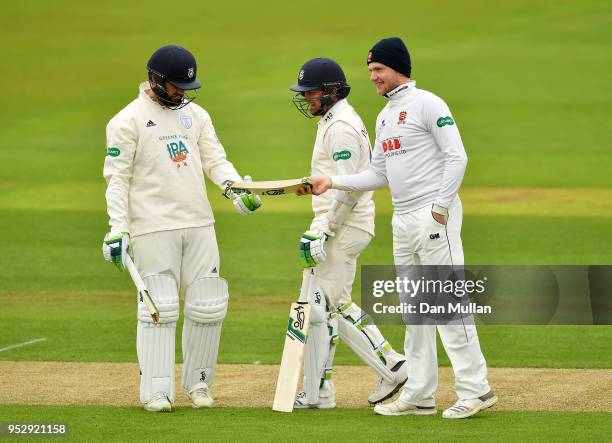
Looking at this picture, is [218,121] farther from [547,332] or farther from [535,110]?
[547,332]

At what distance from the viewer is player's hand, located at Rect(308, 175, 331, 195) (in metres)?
7.86

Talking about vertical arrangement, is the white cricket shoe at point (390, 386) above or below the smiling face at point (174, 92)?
below

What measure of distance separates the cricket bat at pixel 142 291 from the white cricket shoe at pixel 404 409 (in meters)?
1.43

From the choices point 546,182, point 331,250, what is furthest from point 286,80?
point 331,250

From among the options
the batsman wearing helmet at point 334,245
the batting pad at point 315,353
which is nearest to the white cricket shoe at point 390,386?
the batsman wearing helmet at point 334,245

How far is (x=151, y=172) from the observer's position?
796cm

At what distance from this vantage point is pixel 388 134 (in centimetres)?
771

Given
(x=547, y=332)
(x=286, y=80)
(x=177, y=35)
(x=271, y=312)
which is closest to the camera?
(x=547, y=332)

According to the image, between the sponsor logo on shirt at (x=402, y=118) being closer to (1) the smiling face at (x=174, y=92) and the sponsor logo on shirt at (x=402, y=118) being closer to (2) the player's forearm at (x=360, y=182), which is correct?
(2) the player's forearm at (x=360, y=182)

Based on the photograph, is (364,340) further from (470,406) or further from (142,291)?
(142,291)

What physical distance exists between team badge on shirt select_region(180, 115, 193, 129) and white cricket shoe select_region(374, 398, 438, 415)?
2.10 metres

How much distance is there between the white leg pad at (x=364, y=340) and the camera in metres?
8.41

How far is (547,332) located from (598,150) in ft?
61.0

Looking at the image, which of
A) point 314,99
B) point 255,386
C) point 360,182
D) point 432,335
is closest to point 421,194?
point 360,182
